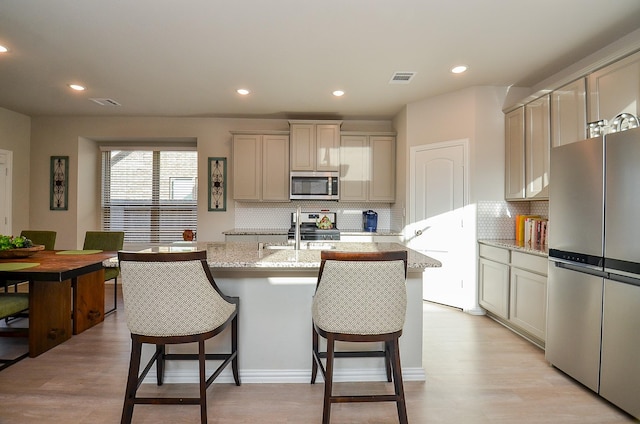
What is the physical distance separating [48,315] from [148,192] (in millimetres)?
3033

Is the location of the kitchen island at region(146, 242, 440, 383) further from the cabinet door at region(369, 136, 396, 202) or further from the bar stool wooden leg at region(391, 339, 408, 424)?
the cabinet door at region(369, 136, 396, 202)

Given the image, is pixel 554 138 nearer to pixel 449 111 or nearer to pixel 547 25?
pixel 547 25

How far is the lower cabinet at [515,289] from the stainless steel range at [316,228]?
6.35 ft

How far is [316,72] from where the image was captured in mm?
3600

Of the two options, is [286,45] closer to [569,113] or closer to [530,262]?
[569,113]

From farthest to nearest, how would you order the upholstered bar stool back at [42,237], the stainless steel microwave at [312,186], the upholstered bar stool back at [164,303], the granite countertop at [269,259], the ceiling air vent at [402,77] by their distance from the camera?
the stainless steel microwave at [312,186] < the upholstered bar stool back at [42,237] < the ceiling air vent at [402,77] < the granite countertop at [269,259] < the upholstered bar stool back at [164,303]

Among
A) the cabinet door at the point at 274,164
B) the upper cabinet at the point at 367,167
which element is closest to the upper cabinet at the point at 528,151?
the upper cabinet at the point at 367,167

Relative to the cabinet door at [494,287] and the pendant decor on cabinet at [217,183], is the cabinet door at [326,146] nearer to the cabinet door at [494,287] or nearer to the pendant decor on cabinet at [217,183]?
the pendant decor on cabinet at [217,183]

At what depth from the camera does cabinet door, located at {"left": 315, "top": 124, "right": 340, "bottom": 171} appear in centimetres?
506

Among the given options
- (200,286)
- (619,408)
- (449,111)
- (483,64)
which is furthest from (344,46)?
(619,408)

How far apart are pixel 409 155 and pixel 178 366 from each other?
11.8 ft

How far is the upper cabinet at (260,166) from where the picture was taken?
16.7 ft

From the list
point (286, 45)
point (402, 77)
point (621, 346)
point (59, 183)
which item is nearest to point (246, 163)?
point (286, 45)

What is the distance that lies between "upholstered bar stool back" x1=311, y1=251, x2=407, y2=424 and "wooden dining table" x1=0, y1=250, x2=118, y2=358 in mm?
1863
